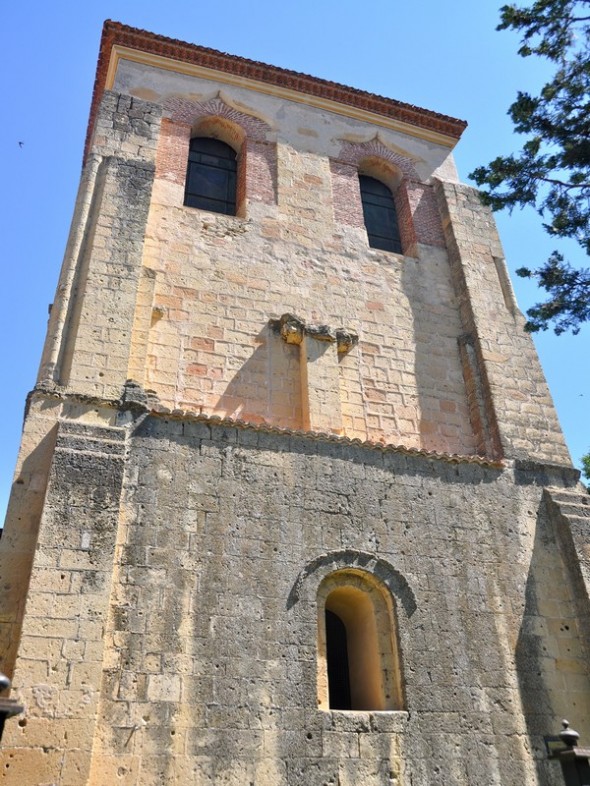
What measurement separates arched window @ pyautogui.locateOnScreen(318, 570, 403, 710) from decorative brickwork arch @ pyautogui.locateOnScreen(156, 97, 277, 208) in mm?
5680

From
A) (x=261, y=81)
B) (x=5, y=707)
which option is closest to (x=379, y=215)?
(x=261, y=81)

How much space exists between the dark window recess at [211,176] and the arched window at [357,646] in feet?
19.3

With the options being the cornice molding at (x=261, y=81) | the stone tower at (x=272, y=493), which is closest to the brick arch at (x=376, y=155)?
the cornice molding at (x=261, y=81)

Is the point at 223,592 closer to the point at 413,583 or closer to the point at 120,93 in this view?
the point at 413,583

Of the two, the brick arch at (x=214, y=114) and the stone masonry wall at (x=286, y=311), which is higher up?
the brick arch at (x=214, y=114)

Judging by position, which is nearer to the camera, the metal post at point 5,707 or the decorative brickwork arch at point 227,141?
the metal post at point 5,707

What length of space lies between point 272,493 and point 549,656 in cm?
328

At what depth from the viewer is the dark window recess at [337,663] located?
21.7 feet

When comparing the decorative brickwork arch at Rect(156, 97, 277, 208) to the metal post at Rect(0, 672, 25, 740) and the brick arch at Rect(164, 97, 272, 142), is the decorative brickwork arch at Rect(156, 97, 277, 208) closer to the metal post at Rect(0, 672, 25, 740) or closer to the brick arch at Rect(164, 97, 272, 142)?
the brick arch at Rect(164, 97, 272, 142)

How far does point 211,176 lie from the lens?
10.4 metres

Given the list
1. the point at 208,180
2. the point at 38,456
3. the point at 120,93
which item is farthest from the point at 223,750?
the point at 120,93

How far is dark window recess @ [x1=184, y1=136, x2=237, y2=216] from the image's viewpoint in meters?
9.98

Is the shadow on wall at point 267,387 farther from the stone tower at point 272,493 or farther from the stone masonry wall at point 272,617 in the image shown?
the stone masonry wall at point 272,617

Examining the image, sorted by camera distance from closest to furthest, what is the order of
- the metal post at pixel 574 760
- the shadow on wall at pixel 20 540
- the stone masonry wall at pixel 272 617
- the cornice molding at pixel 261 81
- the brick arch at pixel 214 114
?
the metal post at pixel 574 760 < the stone masonry wall at pixel 272 617 < the shadow on wall at pixel 20 540 < the brick arch at pixel 214 114 < the cornice molding at pixel 261 81
